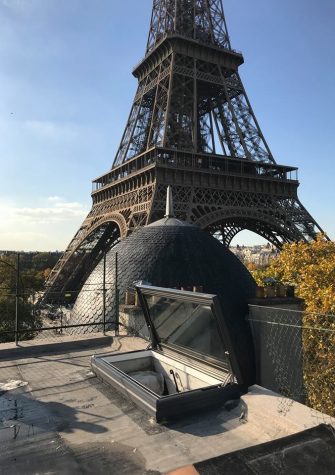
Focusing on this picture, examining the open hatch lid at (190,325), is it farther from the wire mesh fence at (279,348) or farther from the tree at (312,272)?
the tree at (312,272)

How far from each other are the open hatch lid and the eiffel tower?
28.0m

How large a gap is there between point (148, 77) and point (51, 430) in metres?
49.7

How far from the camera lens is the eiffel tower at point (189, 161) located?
3850 cm

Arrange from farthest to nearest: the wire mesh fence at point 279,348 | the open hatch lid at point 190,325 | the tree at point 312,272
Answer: the tree at point 312,272
the wire mesh fence at point 279,348
the open hatch lid at point 190,325

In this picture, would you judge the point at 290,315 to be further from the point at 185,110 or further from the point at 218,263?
the point at 185,110

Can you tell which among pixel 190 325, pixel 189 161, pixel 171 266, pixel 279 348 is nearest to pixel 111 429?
pixel 190 325

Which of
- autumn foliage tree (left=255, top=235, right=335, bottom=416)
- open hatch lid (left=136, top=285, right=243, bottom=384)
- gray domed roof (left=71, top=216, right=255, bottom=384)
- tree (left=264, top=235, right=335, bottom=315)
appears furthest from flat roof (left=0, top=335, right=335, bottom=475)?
tree (left=264, top=235, right=335, bottom=315)

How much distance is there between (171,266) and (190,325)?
517 centimetres

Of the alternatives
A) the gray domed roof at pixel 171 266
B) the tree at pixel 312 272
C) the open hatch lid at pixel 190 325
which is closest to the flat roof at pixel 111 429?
the open hatch lid at pixel 190 325

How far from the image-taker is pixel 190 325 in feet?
17.3

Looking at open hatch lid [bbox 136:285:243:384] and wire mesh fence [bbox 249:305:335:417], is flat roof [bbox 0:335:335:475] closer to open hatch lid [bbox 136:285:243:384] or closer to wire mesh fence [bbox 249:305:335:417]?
open hatch lid [bbox 136:285:243:384]

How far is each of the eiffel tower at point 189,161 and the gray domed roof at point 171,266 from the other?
2239 centimetres

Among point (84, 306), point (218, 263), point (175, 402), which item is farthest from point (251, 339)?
point (84, 306)

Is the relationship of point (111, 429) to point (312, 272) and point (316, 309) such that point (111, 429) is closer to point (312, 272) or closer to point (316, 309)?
point (316, 309)
